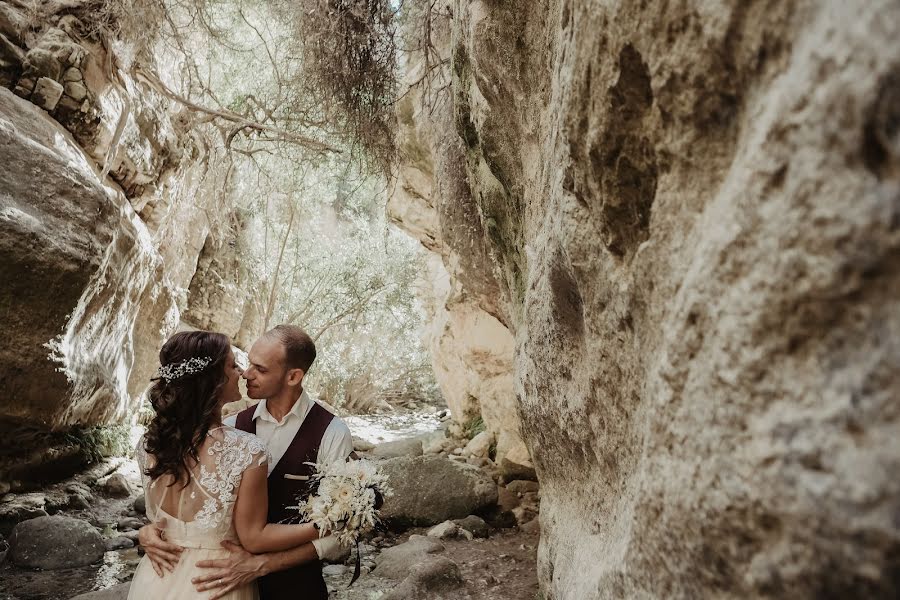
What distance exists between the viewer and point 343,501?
2.62 meters

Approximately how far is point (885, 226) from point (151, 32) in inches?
321

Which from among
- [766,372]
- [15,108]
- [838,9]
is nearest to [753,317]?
[766,372]

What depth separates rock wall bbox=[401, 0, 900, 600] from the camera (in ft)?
2.95

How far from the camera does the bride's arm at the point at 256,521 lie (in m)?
2.41

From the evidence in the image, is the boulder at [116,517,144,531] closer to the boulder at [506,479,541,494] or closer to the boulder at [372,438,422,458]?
the boulder at [506,479,541,494]

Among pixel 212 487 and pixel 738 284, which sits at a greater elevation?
pixel 738 284

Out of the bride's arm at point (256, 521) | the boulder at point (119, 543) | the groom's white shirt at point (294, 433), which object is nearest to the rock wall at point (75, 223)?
the boulder at point (119, 543)

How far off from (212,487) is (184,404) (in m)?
0.37

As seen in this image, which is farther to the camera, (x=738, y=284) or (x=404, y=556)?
(x=404, y=556)

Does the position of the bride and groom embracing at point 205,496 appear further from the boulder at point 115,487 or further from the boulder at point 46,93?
the boulder at point 46,93

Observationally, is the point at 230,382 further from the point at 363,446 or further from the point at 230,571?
the point at 363,446

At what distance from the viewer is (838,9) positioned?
0.96m

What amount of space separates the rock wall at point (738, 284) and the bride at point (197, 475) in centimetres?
142

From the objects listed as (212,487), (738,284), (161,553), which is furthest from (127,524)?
(738,284)
